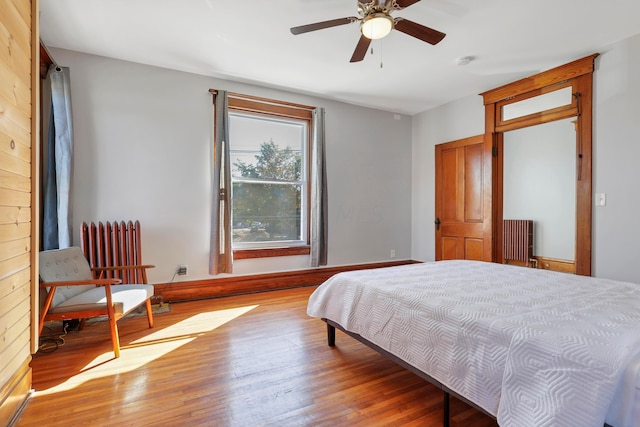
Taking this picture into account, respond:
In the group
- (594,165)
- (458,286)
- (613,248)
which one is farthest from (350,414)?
(594,165)

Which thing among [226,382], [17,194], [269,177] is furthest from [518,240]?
[17,194]

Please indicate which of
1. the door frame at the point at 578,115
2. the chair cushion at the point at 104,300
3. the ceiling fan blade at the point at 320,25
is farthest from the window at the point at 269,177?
the door frame at the point at 578,115

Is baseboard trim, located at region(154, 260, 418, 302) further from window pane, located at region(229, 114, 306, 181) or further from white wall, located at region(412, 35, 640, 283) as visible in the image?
white wall, located at region(412, 35, 640, 283)

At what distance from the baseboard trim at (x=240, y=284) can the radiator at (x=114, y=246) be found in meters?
0.44

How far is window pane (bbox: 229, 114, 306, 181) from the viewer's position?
4199 mm

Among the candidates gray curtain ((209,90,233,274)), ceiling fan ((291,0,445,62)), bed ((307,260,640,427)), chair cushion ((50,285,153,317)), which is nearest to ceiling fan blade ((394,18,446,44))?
ceiling fan ((291,0,445,62))

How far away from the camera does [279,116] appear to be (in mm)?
4383

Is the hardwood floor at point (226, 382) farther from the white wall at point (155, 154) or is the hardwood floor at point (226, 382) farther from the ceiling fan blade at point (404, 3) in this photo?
the ceiling fan blade at point (404, 3)

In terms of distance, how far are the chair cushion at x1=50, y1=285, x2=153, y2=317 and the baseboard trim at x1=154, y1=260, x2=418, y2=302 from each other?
98 cm

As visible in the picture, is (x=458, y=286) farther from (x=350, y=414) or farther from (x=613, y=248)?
(x=613, y=248)

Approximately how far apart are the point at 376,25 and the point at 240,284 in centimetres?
321

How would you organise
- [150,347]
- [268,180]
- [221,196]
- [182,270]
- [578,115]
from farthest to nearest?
1. [268,180]
2. [221,196]
3. [182,270]
4. [578,115]
5. [150,347]

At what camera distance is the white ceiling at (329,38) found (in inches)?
101

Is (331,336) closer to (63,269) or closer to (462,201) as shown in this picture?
(63,269)
